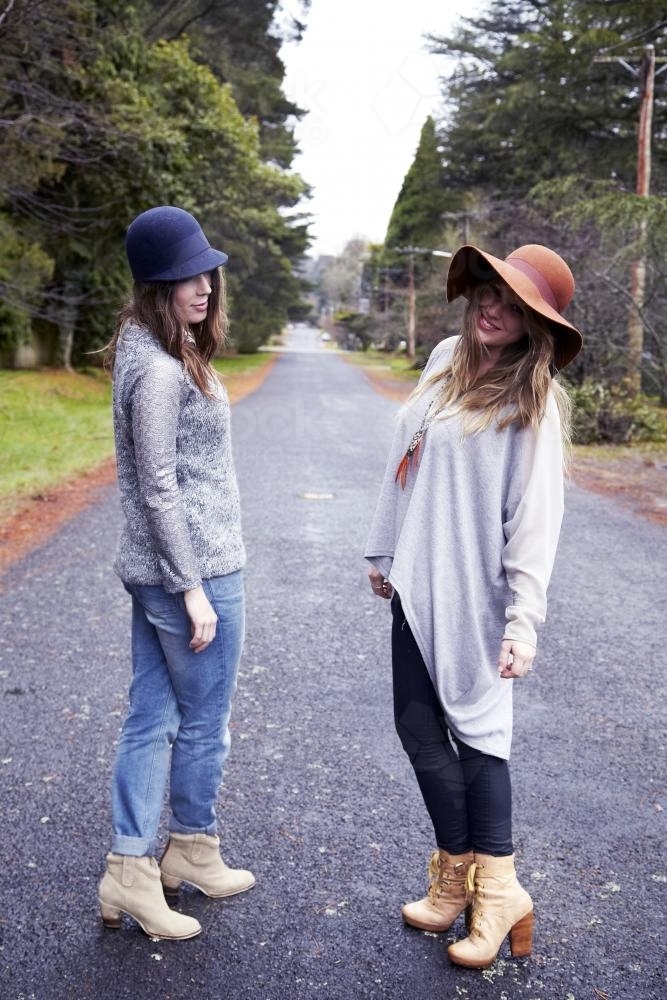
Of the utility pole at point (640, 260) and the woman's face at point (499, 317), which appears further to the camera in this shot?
the utility pole at point (640, 260)

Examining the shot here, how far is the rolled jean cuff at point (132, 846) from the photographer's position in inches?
92.4

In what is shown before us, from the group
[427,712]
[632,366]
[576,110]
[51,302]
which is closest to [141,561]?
[427,712]

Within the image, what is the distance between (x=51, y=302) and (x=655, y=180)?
14246 millimetres

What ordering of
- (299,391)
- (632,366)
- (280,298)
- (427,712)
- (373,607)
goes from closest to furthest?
(427,712) → (373,607) → (632,366) → (299,391) → (280,298)

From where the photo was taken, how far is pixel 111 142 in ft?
51.3

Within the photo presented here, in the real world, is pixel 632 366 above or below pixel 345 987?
above

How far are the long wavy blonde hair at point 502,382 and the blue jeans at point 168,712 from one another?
2.40 feet

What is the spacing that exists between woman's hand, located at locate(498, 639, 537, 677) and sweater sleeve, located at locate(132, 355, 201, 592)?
2.51ft

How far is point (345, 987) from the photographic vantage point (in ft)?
7.12

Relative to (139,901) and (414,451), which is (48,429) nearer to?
(139,901)

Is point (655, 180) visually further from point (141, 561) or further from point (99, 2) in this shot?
point (141, 561)

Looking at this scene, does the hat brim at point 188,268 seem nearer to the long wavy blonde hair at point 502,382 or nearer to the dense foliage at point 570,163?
the long wavy blonde hair at point 502,382

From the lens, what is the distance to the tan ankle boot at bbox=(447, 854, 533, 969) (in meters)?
2.26

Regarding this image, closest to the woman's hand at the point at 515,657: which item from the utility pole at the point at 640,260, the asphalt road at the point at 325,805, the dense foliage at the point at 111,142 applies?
the asphalt road at the point at 325,805
